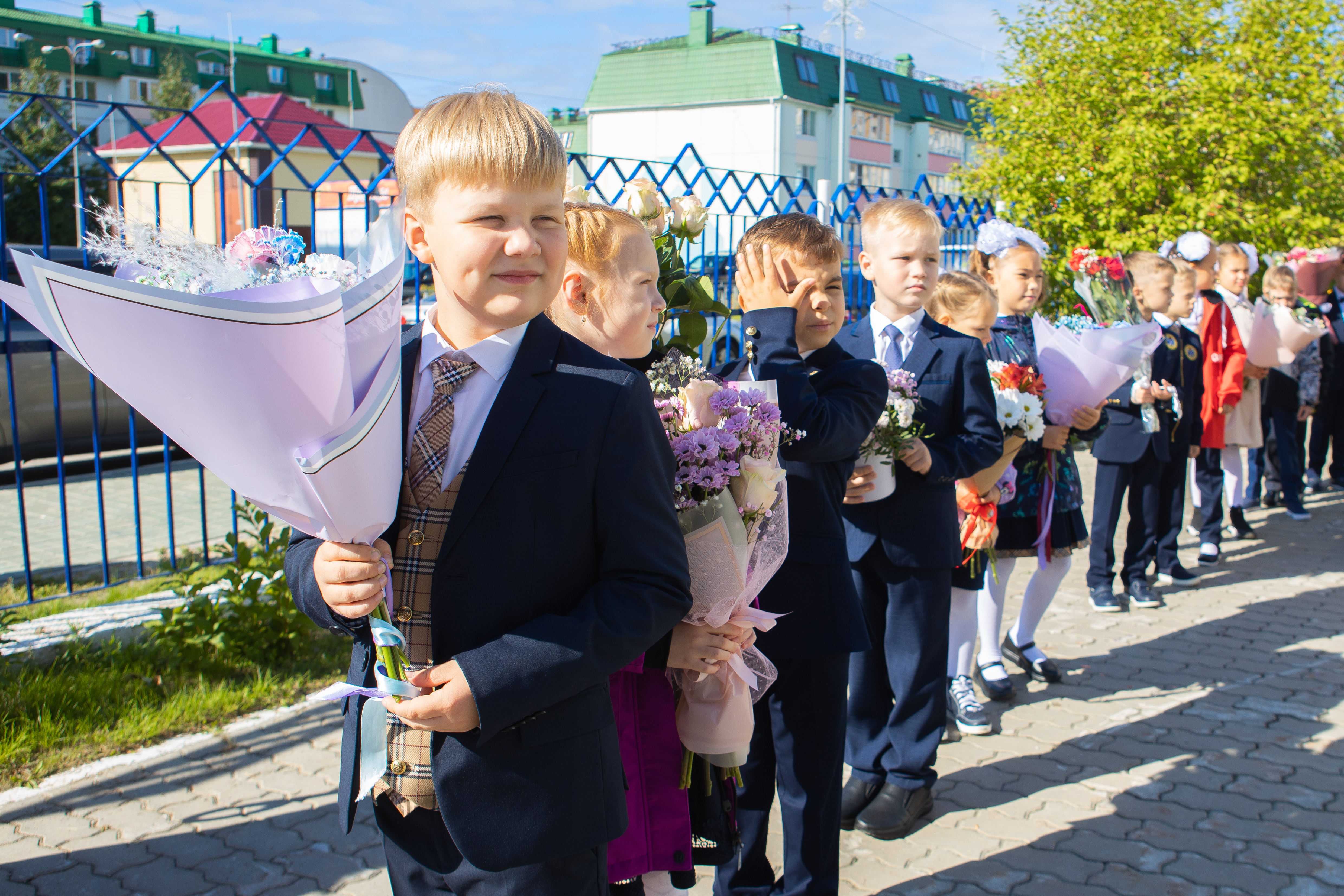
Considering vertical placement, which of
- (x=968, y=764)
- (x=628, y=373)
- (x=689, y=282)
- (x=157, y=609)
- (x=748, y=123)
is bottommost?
(x=968, y=764)

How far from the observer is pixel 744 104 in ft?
140

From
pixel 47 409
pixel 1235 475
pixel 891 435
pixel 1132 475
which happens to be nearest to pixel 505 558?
pixel 891 435

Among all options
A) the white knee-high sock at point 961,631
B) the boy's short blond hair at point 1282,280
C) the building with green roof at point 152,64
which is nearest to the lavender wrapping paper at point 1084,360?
the white knee-high sock at point 961,631

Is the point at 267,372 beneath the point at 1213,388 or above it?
above

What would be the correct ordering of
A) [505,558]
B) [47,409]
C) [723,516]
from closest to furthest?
[505,558], [723,516], [47,409]

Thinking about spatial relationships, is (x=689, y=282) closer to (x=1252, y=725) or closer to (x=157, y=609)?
(x=157, y=609)

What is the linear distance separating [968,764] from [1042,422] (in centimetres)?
141

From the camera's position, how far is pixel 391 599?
1531 millimetres

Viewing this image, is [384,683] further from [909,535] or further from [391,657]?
[909,535]

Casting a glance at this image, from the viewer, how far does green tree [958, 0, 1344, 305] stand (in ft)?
28.5

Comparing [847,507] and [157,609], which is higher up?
[847,507]

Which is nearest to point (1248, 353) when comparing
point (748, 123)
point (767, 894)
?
point (767, 894)

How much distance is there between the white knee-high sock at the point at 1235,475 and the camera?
7309 millimetres

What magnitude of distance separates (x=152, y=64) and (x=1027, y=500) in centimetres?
5471
